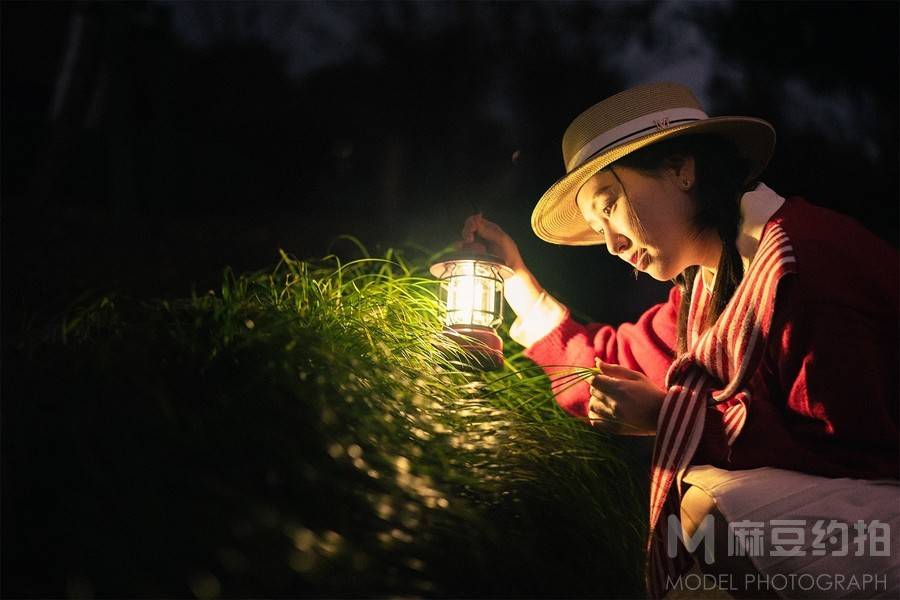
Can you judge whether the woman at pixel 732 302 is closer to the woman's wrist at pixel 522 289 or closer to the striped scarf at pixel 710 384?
the striped scarf at pixel 710 384

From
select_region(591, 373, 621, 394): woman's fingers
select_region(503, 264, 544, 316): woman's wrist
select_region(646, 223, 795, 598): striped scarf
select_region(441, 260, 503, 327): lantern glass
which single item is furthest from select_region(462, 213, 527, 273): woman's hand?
select_region(646, 223, 795, 598): striped scarf

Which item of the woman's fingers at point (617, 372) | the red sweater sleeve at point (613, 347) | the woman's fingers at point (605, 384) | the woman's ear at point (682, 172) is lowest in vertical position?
the woman's fingers at point (605, 384)

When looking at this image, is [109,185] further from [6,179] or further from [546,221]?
[546,221]

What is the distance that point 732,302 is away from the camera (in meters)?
1.62

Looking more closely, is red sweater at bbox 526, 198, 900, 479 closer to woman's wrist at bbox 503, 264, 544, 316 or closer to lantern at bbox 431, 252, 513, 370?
lantern at bbox 431, 252, 513, 370

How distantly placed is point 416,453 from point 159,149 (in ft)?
14.4

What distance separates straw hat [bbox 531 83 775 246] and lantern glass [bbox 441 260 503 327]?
304mm

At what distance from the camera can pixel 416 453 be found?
4.55 feet

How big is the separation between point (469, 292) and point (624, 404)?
59 cm

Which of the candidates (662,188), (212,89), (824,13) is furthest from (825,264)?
(212,89)

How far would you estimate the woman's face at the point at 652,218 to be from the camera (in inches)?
70.1

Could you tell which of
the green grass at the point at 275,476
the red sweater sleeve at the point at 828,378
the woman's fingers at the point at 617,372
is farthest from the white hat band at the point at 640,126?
the green grass at the point at 275,476
